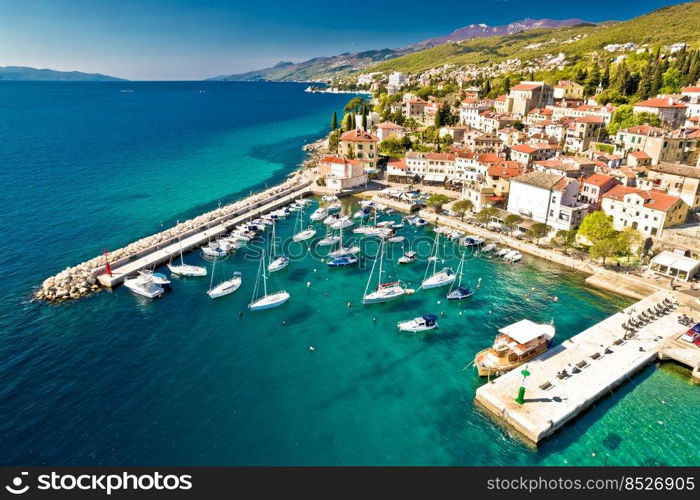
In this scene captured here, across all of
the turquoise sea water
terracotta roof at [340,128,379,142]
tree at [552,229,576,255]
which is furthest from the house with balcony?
terracotta roof at [340,128,379,142]

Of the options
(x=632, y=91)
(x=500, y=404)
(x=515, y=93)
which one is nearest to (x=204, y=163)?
(x=515, y=93)

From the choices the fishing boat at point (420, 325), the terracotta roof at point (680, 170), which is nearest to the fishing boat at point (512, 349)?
the fishing boat at point (420, 325)

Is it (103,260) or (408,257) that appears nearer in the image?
(103,260)

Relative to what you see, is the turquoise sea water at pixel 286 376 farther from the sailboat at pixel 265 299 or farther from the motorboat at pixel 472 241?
the motorboat at pixel 472 241

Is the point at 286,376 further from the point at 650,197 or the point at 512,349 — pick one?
the point at 650,197

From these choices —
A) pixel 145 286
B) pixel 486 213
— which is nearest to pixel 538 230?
pixel 486 213

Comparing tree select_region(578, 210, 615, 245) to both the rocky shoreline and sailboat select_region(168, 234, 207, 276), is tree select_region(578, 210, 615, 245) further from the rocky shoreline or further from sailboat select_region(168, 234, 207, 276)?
the rocky shoreline
